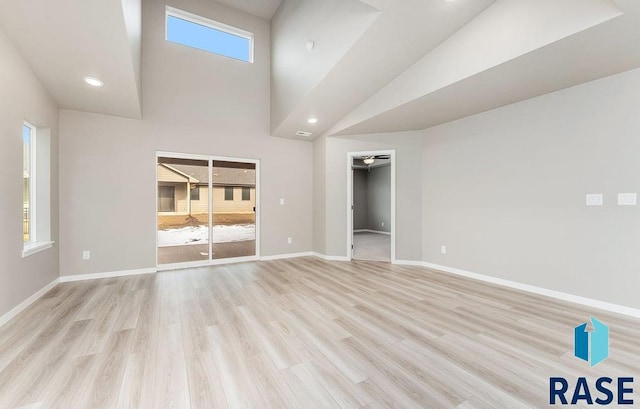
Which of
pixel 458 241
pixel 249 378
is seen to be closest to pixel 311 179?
pixel 458 241

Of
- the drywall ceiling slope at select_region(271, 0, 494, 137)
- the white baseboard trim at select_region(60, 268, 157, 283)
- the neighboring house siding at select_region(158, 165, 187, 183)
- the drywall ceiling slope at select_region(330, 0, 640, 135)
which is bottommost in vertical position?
the white baseboard trim at select_region(60, 268, 157, 283)

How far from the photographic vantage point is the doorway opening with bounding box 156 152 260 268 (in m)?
4.69

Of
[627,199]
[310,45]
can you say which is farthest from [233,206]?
[627,199]

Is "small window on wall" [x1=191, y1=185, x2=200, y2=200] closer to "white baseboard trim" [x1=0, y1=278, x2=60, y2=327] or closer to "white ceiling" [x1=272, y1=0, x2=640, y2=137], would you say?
"white baseboard trim" [x1=0, y1=278, x2=60, y2=327]

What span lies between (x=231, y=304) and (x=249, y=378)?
1405mm

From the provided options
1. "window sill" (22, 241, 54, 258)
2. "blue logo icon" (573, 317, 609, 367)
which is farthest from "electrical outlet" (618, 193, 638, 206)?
"window sill" (22, 241, 54, 258)

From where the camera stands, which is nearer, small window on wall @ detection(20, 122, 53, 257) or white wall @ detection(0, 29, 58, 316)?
white wall @ detection(0, 29, 58, 316)

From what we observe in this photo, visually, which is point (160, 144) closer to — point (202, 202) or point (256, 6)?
point (202, 202)

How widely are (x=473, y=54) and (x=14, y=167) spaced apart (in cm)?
497

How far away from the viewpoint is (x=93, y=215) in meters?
4.02

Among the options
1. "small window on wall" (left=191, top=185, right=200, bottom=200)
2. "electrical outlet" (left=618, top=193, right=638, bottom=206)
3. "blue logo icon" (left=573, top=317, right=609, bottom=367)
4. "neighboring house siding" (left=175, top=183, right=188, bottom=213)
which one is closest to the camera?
"blue logo icon" (left=573, top=317, right=609, bottom=367)

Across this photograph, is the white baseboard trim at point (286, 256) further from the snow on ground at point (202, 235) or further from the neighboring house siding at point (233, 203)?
the neighboring house siding at point (233, 203)

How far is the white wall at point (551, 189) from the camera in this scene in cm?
273

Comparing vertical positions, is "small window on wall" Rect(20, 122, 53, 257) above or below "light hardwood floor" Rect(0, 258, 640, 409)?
above
